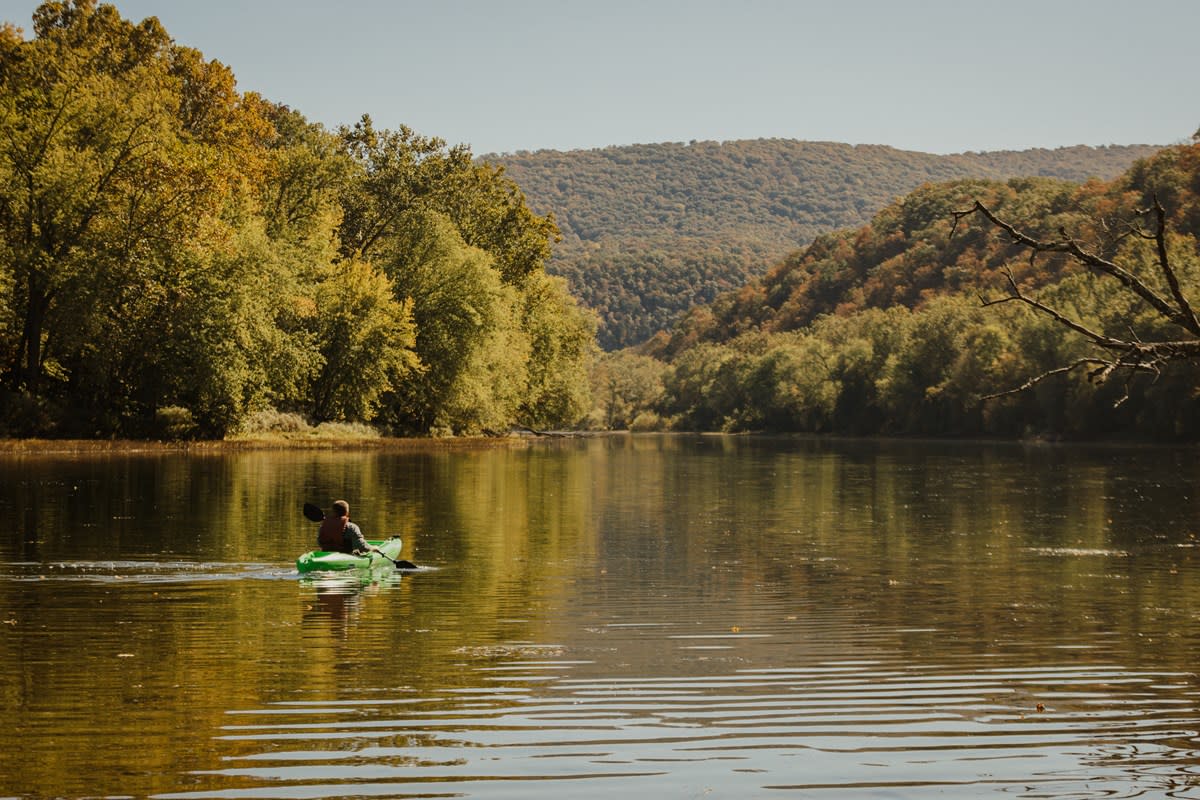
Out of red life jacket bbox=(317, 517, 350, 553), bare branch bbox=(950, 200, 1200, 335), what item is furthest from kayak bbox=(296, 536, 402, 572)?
bare branch bbox=(950, 200, 1200, 335)

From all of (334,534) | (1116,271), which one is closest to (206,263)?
(334,534)

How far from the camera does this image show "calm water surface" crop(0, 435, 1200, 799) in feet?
33.8

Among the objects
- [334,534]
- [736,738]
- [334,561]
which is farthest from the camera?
[334,534]

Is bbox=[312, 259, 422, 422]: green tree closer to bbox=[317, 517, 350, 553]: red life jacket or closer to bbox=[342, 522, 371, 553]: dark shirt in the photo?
bbox=[317, 517, 350, 553]: red life jacket

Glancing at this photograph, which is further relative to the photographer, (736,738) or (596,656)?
(596,656)

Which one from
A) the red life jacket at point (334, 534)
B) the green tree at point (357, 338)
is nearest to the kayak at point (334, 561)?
the red life jacket at point (334, 534)

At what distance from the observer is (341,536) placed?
76.9ft

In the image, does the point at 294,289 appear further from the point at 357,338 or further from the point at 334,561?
the point at 334,561

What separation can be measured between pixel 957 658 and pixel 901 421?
432ft

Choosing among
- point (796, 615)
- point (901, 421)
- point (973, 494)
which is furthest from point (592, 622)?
point (901, 421)

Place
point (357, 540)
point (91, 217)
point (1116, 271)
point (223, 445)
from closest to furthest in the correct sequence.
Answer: point (1116, 271) < point (357, 540) < point (91, 217) < point (223, 445)

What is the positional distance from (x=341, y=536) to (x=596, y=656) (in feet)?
29.9

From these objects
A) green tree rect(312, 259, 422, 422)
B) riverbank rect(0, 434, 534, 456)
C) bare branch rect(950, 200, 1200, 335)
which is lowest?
riverbank rect(0, 434, 534, 456)

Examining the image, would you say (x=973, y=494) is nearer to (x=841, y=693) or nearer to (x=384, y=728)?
(x=841, y=693)
